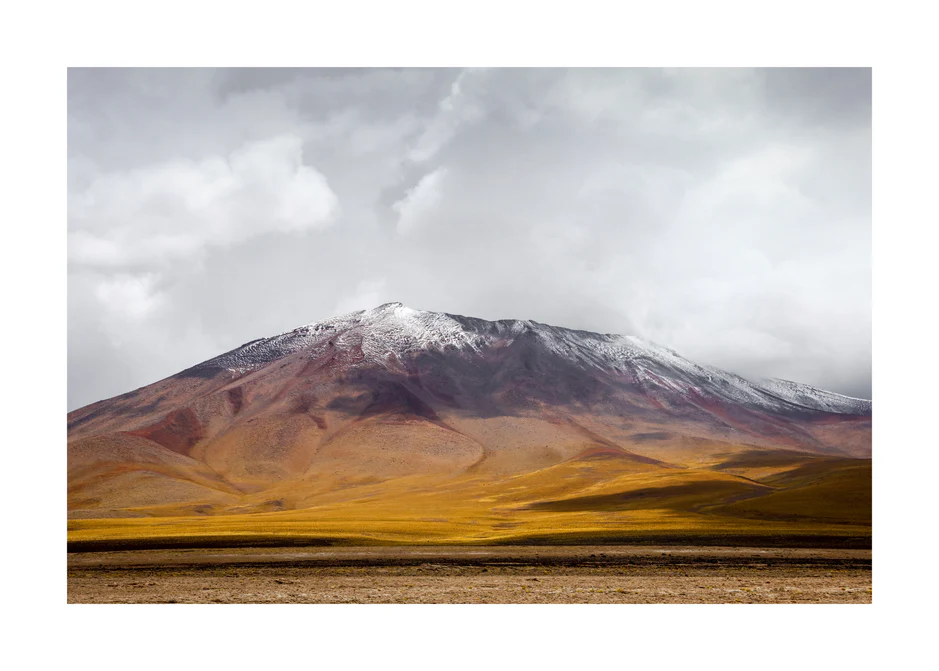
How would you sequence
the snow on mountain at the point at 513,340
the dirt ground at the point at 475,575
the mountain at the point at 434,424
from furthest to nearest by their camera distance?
the snow on mountain at the point at 513,340 → the mountain at the point at 434,424 → the dirt ground at the point at 475,575

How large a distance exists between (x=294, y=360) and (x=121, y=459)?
2587 inches

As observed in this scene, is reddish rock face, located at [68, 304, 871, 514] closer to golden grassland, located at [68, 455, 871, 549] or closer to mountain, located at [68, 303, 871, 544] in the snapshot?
mountain, located at [68, 303, 871, 544]

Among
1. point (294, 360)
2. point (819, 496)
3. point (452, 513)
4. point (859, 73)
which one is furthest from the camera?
point (294, 360)

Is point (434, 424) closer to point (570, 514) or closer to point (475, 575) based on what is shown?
point (570, 514)

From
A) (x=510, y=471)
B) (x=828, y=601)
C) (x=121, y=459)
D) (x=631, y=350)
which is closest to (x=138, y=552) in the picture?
(x=828, y=601)

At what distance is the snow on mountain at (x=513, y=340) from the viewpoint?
174 m

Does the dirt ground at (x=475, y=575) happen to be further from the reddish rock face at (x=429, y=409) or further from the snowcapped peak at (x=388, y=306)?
the snowcapped peak at (x=388, y=306)

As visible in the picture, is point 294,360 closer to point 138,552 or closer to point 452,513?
point 452,513

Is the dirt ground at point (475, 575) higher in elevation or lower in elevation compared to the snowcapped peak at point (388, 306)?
lower

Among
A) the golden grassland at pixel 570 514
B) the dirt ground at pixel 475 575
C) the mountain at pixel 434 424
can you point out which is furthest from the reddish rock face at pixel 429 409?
the dirt ground at pixel 475 575

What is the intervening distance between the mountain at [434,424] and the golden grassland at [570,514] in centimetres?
100

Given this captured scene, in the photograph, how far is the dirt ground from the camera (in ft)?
67.8

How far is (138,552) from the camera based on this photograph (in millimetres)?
29312
